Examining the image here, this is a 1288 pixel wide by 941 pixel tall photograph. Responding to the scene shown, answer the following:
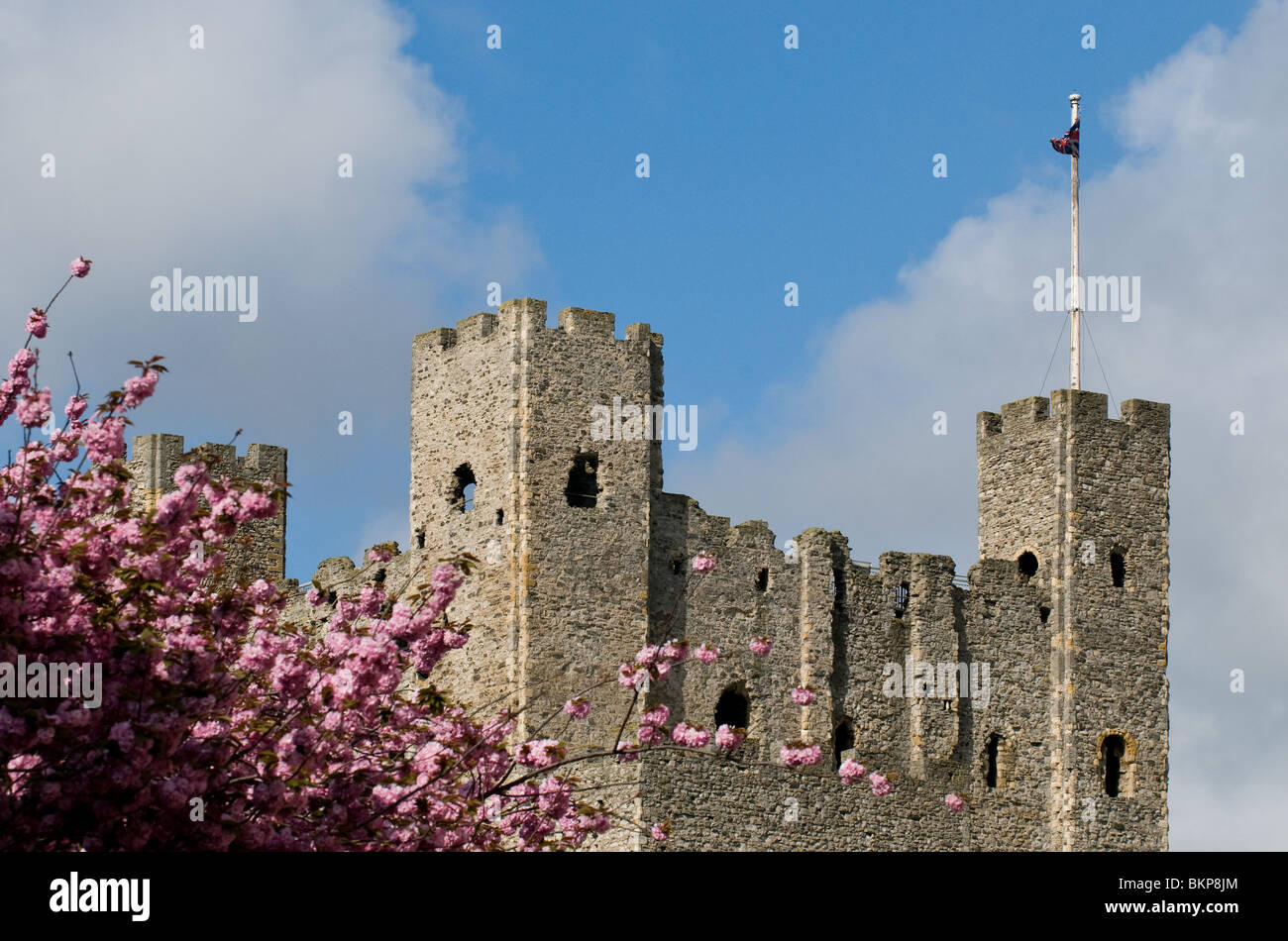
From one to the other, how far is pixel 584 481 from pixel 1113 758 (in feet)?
44.0

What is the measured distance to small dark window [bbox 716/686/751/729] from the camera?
160ft

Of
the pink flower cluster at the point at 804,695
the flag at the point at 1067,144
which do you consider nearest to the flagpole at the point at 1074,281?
the flag at the point at 1067,144

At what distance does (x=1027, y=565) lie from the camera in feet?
176

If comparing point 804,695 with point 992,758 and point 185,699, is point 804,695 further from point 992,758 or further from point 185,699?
point 992,758

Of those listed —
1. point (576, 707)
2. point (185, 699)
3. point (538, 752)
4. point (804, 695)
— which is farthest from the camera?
point (804, 695)

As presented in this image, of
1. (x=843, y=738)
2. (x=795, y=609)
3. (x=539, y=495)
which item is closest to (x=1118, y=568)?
(x=843, y=738)

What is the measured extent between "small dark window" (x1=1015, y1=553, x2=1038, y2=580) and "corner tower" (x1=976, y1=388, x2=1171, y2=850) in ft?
0.10

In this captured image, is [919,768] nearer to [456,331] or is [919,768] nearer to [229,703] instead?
[456,331]

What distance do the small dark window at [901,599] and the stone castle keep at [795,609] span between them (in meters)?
0.04

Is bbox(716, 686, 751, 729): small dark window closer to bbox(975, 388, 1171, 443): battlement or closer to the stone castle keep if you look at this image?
the stone castle keep

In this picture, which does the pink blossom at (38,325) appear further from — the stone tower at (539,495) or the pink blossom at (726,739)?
the stone tower at (539,495)

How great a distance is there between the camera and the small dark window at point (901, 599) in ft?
169
